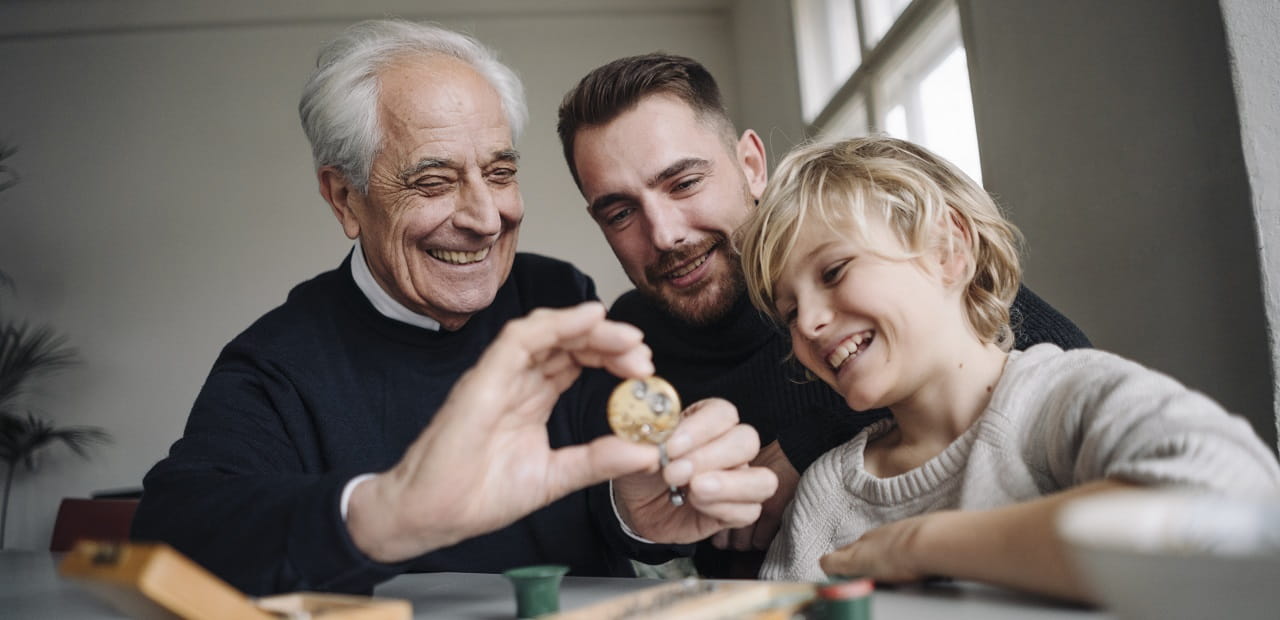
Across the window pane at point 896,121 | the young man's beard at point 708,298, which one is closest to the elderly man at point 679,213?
the young man's beard at point 708,298

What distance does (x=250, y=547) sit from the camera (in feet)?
3.80

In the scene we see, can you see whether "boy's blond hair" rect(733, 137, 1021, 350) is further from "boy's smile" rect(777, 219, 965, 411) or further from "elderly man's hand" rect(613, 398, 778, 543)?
"elderly man's hand" rect(613, 398, 778, 543)

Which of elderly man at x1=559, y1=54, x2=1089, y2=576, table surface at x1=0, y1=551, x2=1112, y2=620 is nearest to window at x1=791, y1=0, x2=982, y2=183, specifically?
elderly man at x1=559, y1=54, x2=1089, y2=576

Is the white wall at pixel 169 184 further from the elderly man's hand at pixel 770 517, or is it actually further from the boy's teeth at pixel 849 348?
the boy's teeth at pixel 849 348

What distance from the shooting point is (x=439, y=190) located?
6.28 ft

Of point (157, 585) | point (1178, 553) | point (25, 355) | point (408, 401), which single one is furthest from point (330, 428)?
point (25, 355)

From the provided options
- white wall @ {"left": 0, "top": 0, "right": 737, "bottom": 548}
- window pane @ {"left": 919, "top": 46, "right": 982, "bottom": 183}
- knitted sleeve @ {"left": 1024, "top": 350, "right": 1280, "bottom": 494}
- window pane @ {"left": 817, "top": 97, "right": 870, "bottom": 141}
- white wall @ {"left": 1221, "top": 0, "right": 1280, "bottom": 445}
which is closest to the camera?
knitted sleeve @ {"left": 1024, "top": 350, "right": 1280, "bottom": 494}

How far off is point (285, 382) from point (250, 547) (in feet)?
2.12

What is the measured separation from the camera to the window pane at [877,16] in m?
4.82

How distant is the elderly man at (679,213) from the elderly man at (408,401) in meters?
0.20

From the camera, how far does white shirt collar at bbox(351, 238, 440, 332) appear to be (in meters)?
1.99

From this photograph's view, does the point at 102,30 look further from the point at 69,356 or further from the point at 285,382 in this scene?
the point at 285,382

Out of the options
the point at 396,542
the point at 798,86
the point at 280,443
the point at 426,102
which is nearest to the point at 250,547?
the point at 396,542

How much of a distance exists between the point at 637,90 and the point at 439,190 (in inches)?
24.5
